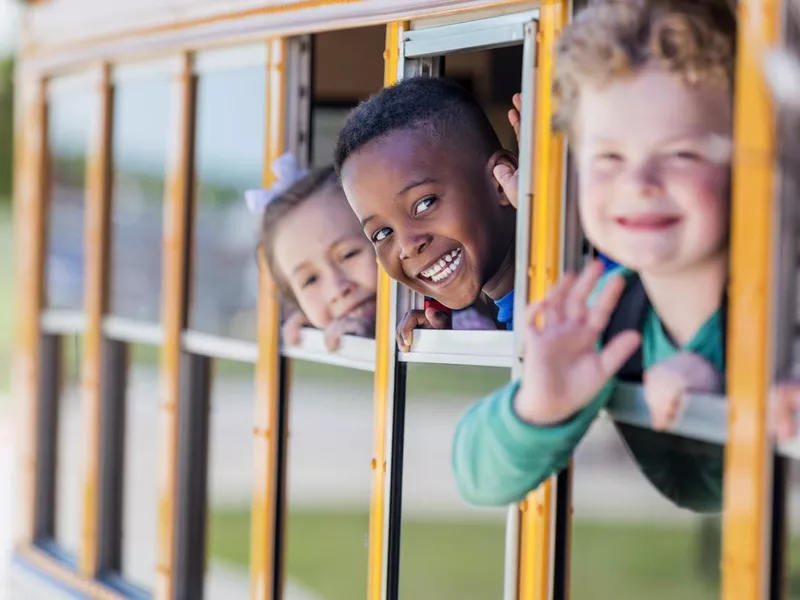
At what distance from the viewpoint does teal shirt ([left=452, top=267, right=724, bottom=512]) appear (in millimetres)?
1687

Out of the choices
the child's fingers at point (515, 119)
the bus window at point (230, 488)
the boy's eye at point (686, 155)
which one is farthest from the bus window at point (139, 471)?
the boy's eye at point (686, 155)

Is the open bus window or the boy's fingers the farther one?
the boy's fingers

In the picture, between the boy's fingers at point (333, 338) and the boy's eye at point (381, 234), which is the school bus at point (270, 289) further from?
the boy's eye at point (381, 234)

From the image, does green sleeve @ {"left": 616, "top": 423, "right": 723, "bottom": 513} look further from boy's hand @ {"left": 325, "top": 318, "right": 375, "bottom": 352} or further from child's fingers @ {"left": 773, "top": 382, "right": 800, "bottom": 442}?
boy's hand @ {"left": 325, "top": 318, "right": 375, "bottom": 352}

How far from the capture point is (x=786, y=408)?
1509 mm

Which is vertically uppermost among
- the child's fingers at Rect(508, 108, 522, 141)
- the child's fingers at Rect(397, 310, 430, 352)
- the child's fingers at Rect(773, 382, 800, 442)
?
the child's fingers at Rect(508, 108, 522, 141)

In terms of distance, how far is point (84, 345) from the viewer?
3449 millimetres

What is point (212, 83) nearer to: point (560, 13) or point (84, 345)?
point (84, 345)

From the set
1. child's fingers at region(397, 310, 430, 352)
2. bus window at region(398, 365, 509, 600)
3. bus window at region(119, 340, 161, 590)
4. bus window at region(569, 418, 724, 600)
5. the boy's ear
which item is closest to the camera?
the boy's ear

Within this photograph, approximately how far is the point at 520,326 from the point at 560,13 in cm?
57

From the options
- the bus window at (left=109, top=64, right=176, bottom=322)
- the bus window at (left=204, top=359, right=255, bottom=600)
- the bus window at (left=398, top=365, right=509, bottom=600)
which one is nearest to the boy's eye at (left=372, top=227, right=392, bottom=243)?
the bus window at (left=109, top=64, right=176, bottom=322)

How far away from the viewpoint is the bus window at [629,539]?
6.43m

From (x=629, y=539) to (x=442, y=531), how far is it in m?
1.38

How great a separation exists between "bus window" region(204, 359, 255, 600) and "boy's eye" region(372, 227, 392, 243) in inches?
77.2
